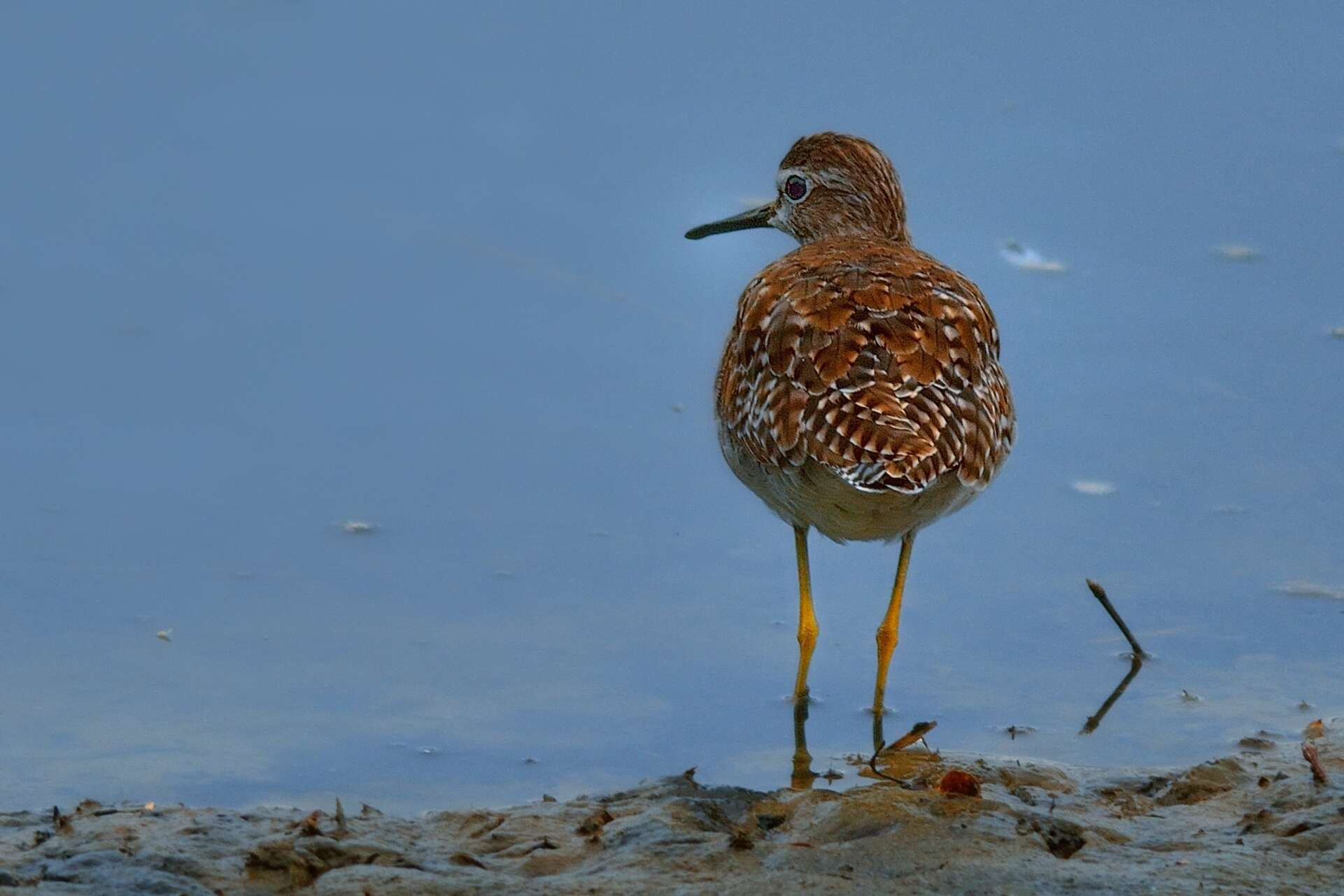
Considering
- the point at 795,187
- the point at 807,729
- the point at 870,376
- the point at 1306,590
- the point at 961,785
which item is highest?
the point at 795,187

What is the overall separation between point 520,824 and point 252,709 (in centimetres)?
180

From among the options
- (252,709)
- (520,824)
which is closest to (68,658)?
(252,709)

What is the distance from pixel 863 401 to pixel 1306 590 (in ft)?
8.63

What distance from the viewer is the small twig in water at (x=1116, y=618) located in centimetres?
725

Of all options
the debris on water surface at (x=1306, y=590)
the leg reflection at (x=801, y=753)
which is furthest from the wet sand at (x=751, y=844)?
the debris on water surface at (x=1306, y=590)

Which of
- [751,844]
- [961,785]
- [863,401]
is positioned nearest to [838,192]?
[863,401]

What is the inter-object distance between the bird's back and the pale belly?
19 mm

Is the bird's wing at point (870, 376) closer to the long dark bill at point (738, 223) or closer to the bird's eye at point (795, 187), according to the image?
the bird's eye at point (795, 187)

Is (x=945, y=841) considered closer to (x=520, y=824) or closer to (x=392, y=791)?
(x=520, y=824)

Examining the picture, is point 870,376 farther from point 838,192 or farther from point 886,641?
point 838,192

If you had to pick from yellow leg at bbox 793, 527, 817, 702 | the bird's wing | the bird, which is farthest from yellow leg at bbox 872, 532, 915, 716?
the bird's wing

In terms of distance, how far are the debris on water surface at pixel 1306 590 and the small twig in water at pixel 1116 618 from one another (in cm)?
80

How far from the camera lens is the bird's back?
21.0 feet

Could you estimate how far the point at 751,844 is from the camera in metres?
5.08
